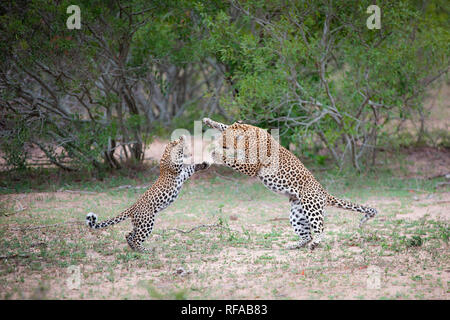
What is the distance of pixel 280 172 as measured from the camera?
758cm

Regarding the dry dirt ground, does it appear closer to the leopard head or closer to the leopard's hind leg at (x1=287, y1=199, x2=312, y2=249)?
the leopard's hind leg at (x1=287, y1=199, x2=312, y2=249)

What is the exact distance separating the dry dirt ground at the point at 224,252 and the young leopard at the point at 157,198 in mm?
309

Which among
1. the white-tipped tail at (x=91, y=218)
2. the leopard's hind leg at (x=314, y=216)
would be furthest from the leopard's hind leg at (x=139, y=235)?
the leopard's hind leg at (x=314, y=216)

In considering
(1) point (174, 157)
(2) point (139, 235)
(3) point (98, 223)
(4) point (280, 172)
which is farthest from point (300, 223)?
(3) point (98, 223)

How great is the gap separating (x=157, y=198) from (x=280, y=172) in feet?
5.56

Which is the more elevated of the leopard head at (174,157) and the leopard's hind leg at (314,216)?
the leopard head at (174,157)

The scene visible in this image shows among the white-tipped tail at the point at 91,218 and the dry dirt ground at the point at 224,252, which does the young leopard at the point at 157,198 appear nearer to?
the white-tipped tail at the point at 91,218

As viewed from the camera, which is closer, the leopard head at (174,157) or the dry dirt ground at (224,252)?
the dry dirt ground at (224,252)

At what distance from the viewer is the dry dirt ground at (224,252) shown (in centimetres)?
593

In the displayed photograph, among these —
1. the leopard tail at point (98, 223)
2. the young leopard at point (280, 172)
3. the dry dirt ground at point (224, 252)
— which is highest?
the young leopard at point (280, 172)

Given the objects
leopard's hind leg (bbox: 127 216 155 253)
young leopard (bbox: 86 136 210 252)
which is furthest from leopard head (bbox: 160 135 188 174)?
leopard's hind leg (bbox: 127 216 155 253)

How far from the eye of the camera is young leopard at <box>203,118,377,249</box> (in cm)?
757

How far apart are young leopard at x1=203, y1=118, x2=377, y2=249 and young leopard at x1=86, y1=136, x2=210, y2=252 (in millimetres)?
463
